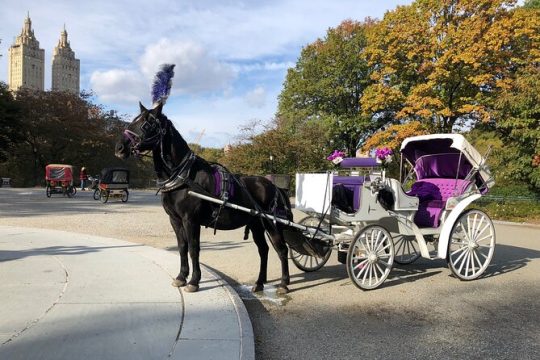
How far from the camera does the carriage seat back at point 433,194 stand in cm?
825

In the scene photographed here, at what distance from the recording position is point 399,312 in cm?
588

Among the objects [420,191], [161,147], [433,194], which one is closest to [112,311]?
[161,147]

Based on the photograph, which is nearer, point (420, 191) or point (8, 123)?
point (420, 191)

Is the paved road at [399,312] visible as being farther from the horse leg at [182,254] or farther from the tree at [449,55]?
the tree at [449,55]

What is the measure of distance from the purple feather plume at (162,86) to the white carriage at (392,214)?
2.62m

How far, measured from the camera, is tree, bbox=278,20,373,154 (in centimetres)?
4000

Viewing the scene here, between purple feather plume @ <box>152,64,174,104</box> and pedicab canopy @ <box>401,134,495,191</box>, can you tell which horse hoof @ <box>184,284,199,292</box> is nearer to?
purple feather plume @ <box>152,64,174,104</box>

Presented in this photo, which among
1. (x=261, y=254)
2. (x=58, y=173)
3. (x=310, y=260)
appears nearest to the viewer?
(x=261, y=254)

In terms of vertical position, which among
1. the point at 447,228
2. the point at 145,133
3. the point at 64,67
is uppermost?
the point at 64,67

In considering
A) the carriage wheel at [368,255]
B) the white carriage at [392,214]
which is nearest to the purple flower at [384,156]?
the white carriage at [392,214]

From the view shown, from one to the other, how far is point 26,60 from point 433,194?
487 ft

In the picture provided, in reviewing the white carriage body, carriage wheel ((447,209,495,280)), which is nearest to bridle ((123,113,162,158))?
the white carriage body

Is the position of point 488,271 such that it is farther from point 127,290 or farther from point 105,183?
point 105,183

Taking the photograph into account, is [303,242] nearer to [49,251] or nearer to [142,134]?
[142,134]
